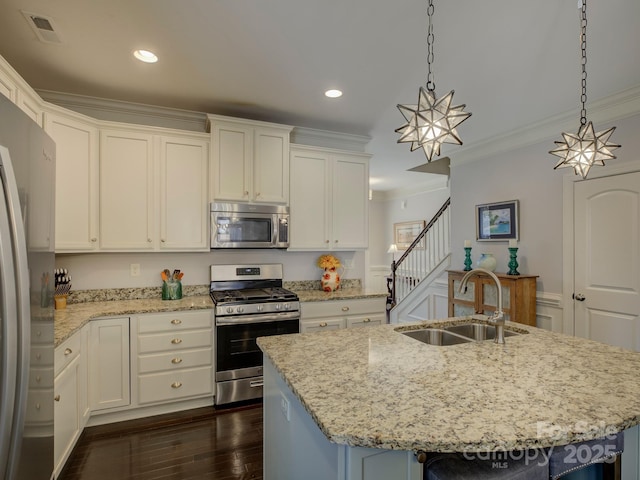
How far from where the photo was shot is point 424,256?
5.55m

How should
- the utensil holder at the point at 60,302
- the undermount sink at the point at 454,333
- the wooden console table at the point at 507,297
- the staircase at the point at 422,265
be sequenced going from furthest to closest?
the staircase at the point at 422,265, the wooden console table at the point at 507,297, the utensil holder at the point at 60,302, the undermount sink at the point at 454,333

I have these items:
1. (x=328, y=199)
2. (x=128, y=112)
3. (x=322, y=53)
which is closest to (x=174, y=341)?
(x=328, y=199)

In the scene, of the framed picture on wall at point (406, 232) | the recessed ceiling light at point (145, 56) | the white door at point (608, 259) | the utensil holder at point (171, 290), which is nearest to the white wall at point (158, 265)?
the utensil holder at point (171, 290)

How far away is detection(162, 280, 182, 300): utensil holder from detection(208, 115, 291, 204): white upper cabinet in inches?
35.4

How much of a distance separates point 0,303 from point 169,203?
224 cm

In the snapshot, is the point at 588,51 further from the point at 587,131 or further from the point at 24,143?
the point at 24,143

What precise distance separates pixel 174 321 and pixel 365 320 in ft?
6.04

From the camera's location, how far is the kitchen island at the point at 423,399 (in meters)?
0.91

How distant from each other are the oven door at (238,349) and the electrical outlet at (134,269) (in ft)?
3.29

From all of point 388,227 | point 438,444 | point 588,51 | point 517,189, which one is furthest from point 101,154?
point 388,227

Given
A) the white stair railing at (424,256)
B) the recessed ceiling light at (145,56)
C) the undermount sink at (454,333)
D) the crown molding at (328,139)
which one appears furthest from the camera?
the white stair railing at (424,256)

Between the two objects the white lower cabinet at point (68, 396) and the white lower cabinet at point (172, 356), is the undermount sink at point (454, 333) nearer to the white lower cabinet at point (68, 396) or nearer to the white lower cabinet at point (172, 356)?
the white lower cabinet at point (172, 356)

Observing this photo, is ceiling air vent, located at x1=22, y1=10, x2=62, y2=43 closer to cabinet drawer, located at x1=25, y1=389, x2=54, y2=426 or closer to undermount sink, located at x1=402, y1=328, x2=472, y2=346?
cabinet drawer, located at x1=25, y1=389, x2=54, y2=426

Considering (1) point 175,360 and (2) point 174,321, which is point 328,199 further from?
(1) point 175,360
